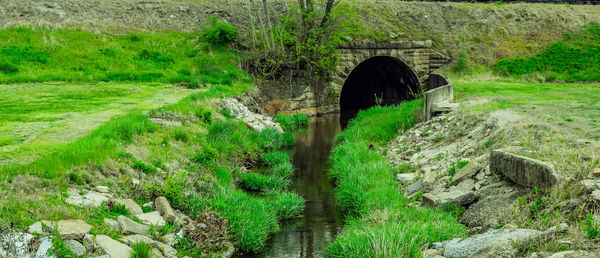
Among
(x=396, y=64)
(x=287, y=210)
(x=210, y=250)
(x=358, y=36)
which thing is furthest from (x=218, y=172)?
(x=396, y=64)

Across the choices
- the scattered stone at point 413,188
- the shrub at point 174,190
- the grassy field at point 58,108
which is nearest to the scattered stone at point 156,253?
the shrub at point 174,190

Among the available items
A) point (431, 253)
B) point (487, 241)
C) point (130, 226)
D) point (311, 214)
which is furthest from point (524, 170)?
point (130, 226)

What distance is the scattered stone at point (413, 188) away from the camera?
9945mm

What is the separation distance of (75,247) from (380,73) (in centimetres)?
2894

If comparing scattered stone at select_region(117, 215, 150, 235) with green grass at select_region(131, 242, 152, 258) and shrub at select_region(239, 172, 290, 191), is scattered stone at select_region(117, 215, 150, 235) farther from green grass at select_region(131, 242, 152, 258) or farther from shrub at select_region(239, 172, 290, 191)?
shrub at select_region(239, 172, 290, 191)

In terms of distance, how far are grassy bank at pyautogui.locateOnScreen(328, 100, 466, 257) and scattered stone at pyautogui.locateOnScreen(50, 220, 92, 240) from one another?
351 cm

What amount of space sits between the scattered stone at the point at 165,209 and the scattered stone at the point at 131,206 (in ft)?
1.11

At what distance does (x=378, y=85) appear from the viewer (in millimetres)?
33969

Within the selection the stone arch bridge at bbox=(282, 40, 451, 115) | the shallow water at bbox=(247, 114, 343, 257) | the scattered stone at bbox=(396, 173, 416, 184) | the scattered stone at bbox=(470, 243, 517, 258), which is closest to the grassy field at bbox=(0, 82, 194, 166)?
the shallow water at bbox=(247, 114, 343, 257)

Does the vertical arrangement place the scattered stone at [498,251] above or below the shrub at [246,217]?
above

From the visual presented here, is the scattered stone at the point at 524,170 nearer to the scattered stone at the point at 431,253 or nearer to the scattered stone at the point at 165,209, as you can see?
the scattered stone at the point at 431,253

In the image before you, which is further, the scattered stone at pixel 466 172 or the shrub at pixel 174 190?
the scattered stone at pixel 466 172

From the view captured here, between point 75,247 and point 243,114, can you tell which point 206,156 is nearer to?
point 75,247

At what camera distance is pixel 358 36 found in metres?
28.9
